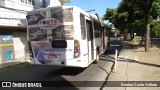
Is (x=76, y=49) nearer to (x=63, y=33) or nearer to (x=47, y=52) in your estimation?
(x=63, y=33)

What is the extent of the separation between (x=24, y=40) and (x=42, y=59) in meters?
13.7

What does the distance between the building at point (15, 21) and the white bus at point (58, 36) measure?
799 cm

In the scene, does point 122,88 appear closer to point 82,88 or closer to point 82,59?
point 82,88

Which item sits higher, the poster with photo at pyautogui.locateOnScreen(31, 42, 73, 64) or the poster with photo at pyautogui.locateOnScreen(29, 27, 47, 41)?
the poster with photo at pyautogui.locateOnScreen(29, 27, 47, 41)

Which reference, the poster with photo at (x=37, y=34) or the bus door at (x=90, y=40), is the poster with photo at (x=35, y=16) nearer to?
the poster with photo at (x=37, y=34)

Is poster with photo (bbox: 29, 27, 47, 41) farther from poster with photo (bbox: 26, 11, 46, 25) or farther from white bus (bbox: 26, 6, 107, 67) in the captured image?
poster with photo (bbox: 26, 11, 46, 25)

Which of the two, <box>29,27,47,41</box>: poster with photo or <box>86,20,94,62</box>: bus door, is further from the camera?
<box>86,20,94,62</box>: bus door

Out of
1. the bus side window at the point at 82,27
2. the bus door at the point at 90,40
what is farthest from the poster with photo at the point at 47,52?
the bus door at the point at 90,40

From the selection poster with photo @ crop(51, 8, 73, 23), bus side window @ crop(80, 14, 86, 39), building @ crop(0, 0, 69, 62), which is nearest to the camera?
poster with photo @ crop(51, 8, 73, 23)

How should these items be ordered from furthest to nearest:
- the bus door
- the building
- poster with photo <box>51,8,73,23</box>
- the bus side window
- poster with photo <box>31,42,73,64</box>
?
1. the building
2. the bus door
3. the bus side window
4. poster with photo <box>31,42,73,64</box>
5. poster with photo <box>51,8,73,23</box>

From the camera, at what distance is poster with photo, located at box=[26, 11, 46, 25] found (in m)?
11.5

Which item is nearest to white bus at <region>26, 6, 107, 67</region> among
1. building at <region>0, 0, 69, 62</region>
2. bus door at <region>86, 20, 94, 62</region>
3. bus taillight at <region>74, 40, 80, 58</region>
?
bus taillight at <region>74, 40, 80, 58</region>

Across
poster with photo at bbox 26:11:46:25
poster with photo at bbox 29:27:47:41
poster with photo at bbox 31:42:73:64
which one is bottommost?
poster with photo at bbox 31:42:73:64

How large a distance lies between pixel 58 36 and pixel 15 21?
11886mm
